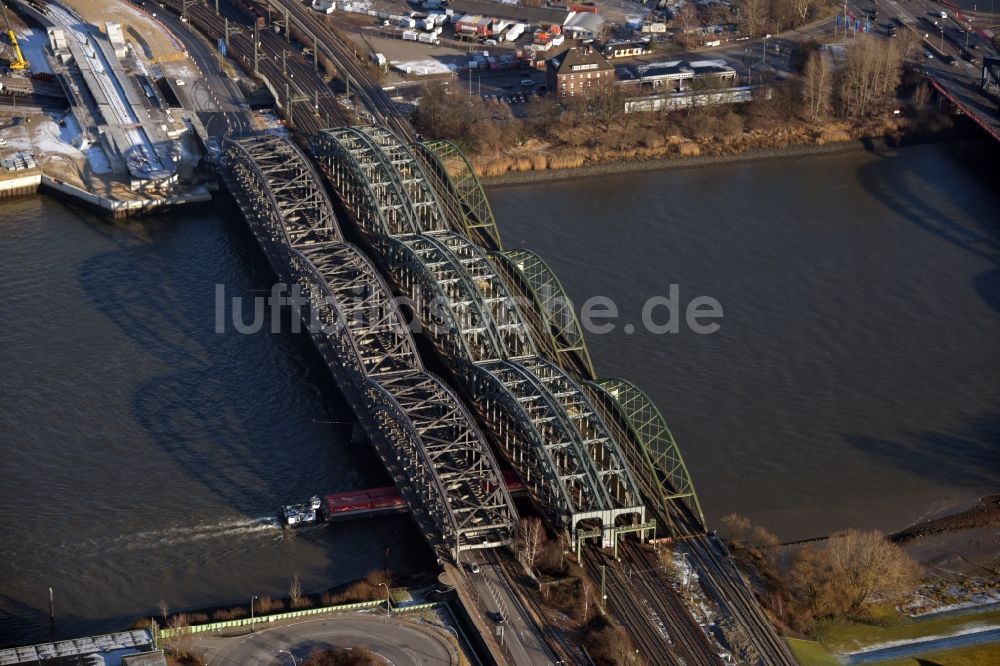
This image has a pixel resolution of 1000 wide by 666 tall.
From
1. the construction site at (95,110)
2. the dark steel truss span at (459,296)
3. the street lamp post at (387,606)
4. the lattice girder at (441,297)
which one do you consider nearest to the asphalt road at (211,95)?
the construction site at (95,110)

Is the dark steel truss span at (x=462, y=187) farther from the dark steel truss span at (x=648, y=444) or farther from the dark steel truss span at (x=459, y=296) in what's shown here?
the dark steel truss span at (x=648, y=444)

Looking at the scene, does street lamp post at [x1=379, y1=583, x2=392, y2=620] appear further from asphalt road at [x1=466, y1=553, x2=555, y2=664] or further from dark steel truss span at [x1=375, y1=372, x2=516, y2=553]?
dark steel truss span at [x1=375, y1=372, x2=516, y2=553]

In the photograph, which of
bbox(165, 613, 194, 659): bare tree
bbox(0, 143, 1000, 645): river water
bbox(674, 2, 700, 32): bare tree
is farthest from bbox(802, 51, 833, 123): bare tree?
bbox(165, 613, 194, 659): bare tree

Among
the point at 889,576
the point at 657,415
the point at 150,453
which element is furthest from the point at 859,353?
the point at 150,453

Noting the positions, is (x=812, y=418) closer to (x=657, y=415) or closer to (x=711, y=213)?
(x=657, y=415)

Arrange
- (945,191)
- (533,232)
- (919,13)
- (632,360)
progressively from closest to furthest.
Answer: (632,360), (533,232), (945,191), (919,13)

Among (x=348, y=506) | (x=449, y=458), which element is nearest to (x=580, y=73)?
(x=449, y=458)

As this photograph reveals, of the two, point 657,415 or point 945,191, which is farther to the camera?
point 945,191

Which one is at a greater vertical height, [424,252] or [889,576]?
[424,252]
